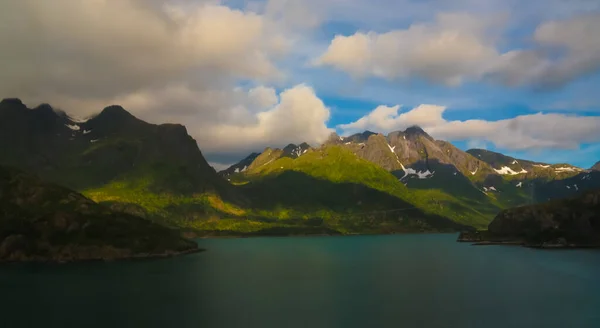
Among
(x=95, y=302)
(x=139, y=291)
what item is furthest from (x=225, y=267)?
(x=95, y=302)

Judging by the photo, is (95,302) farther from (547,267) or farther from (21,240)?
(547,267)

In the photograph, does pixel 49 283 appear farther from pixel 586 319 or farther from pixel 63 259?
pixel 586 319

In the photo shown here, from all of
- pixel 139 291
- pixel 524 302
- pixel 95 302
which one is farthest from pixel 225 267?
pixel 524 302

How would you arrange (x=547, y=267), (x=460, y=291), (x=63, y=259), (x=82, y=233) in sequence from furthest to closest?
(x=82, y=233), (x=63, y=259), (x=547, y=267), (x=460, y=291)

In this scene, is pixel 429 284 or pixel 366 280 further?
pixel 366 280

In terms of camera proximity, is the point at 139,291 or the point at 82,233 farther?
the point at 82,233

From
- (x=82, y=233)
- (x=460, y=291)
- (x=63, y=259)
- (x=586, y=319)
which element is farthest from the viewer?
(x=82, y=233)
